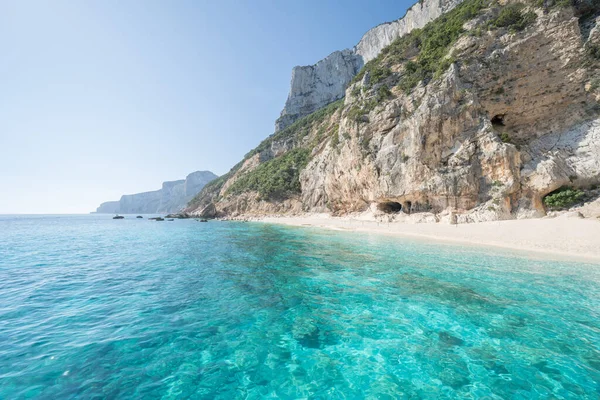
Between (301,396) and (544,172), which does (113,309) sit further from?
(544,172)

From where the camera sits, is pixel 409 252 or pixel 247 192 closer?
pixel 409 252

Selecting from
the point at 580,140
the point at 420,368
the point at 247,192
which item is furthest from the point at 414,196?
the point at 247,192

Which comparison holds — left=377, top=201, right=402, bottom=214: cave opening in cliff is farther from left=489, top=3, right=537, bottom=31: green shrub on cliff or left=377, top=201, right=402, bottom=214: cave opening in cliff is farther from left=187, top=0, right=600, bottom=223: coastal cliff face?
left=489, top=3, right=537, bottom=31: green shrub on cliff

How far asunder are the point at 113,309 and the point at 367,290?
8.30 m

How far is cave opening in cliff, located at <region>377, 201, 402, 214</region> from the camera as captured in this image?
1408 inches

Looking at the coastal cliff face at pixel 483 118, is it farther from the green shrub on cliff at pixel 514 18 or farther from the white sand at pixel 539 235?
the white sand at pixel 539 235

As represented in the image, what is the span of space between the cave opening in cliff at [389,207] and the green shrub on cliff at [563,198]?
16.1 metres

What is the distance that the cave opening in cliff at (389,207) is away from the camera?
35756 mm

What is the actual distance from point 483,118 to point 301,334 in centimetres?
3325

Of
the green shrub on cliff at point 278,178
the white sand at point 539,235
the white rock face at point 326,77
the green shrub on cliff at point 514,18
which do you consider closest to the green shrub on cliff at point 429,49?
the green shrub on cliff at point 514,18

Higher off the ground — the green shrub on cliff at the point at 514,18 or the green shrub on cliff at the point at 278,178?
Answer: the green shrub on cliff at the point at 514,18

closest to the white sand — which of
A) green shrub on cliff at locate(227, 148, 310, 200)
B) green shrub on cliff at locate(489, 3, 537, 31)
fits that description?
green shrub on cliff at locate(489, 3, 537, 31)

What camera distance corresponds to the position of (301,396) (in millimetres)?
3688

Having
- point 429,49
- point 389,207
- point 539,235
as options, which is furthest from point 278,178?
point 539,235
